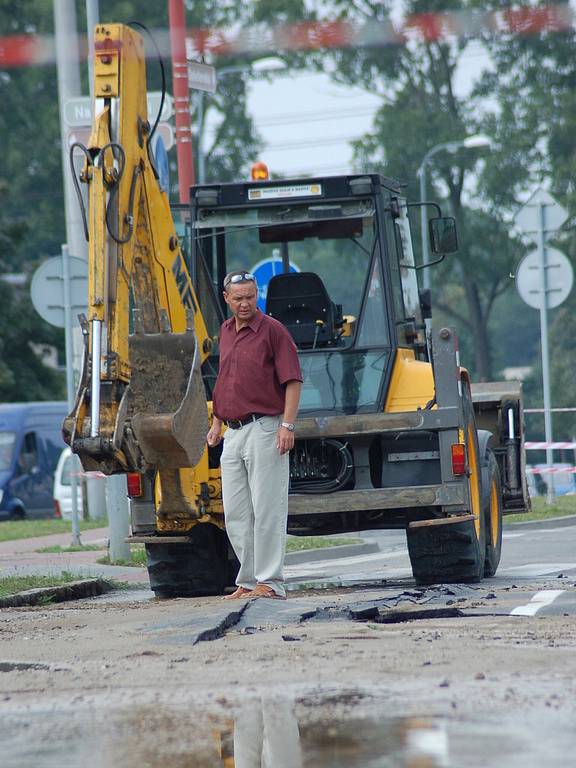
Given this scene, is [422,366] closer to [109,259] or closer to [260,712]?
[109,259]

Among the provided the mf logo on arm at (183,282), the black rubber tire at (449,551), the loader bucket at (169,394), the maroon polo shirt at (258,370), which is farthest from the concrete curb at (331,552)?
the maroon polo shirt at (258,370)

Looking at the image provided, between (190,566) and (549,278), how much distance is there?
10795 mm

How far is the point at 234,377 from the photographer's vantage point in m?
10.5

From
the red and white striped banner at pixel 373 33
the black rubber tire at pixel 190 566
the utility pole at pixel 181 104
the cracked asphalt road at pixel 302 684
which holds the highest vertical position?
the utility pole at pixel 181 104

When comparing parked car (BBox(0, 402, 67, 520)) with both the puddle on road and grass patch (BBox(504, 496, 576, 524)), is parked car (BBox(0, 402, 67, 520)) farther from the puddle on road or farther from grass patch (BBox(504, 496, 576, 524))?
the puddle on road

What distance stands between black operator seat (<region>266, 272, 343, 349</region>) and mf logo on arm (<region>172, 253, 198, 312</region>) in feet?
2.03

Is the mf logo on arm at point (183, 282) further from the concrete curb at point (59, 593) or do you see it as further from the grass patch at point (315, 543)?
the grass patch at point (315, 543)

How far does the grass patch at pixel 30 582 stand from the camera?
1202 centimetres

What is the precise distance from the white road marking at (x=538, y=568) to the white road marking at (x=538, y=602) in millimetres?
2499

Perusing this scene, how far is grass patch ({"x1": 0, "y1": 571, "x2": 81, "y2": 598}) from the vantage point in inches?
473

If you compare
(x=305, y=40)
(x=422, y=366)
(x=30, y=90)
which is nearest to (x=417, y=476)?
(x=422, y=366)

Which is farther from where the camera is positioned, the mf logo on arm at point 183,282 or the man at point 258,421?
the mf logo on arm at point 183,282

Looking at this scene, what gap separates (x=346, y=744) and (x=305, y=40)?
4.40 m

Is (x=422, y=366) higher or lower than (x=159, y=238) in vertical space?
lower
